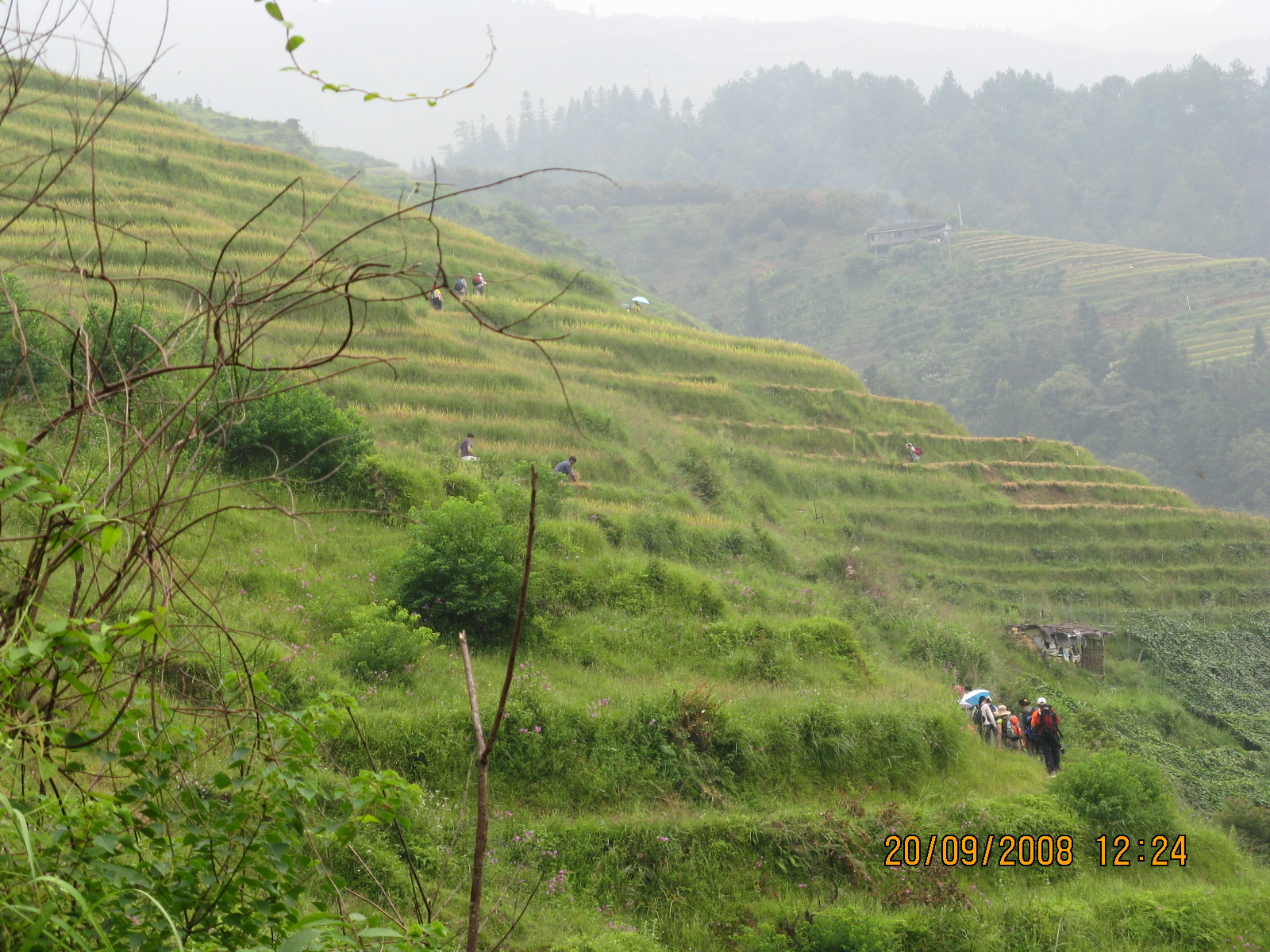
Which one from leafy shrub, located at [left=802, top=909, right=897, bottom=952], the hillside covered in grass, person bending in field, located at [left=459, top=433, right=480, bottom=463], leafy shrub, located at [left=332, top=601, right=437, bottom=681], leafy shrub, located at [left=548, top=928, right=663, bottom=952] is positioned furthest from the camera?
the hillside covered in grass

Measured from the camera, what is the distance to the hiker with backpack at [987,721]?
1294cm

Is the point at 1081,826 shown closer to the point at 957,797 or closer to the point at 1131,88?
the point at 957,797

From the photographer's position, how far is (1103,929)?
830 cm

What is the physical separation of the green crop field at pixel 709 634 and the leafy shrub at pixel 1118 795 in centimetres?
4

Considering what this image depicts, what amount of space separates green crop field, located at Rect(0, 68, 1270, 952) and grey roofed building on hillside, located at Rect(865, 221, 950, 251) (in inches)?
2384

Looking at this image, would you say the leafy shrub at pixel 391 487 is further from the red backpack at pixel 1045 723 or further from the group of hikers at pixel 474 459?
the red backpack at pixel 1045 723

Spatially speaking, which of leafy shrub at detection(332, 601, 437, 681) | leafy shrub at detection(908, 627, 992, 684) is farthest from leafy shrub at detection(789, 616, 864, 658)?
leafy shrub at detection(332, 601, 437, 681)

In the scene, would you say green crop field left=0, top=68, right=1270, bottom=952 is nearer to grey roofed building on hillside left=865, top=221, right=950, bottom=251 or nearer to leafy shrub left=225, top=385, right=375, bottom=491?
leafy shrub left=225, top=385, right=375, bottom=491

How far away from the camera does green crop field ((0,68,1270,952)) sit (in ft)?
25.4

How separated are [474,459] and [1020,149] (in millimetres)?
107911

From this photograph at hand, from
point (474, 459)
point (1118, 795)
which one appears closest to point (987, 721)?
point (1118, 795)

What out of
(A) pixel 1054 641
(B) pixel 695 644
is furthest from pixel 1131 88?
(B) pixel 695 644

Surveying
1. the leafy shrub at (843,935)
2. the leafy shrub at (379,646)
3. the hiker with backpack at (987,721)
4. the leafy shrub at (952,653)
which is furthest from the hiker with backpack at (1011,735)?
the leafy shrub at (379,646)

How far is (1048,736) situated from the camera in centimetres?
1288
